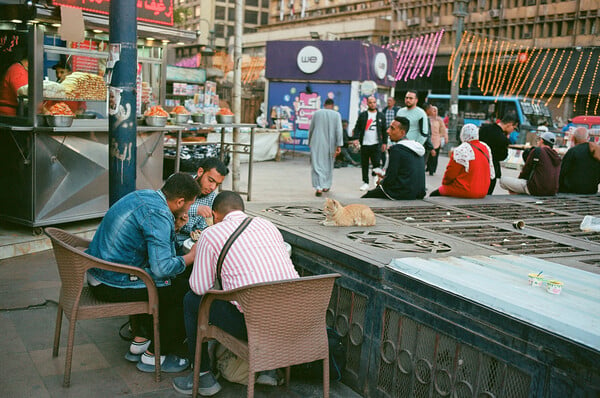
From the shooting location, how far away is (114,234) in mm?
3379

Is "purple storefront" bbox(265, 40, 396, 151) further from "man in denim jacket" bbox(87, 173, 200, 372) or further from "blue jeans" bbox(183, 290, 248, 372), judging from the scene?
"blue jeans" bbox(183, 290, 248, 372)

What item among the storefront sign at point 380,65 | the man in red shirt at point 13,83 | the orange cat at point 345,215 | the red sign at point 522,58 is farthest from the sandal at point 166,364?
the red sign at point 522,58

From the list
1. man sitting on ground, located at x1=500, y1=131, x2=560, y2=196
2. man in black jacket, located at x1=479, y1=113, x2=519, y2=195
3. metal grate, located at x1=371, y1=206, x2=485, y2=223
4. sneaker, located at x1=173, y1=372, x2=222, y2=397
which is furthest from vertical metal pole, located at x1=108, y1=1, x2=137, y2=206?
man in black jacket, located at x1=479, y1=113, x2=519, y2=195

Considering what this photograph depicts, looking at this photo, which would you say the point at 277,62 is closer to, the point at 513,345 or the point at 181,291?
the point at 181,291

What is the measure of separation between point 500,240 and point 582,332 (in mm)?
2109

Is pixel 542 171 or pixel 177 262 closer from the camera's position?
pixel 177 262

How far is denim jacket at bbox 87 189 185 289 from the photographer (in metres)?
3.33

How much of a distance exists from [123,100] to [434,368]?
9.47 ft

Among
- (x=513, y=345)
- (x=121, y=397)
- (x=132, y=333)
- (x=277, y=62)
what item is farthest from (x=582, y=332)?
(x=277, y=62)

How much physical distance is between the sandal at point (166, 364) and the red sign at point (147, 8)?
553 centimetres

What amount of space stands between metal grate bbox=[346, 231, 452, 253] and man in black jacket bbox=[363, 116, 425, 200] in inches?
79.6

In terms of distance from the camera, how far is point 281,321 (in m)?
2.83

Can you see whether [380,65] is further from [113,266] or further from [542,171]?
[113,266]

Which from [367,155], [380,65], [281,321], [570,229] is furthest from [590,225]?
[380,65]
